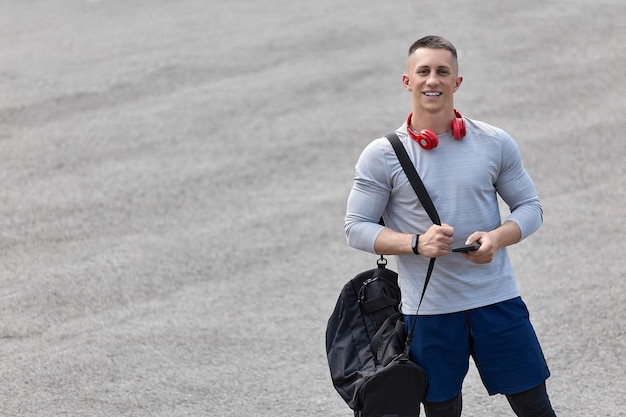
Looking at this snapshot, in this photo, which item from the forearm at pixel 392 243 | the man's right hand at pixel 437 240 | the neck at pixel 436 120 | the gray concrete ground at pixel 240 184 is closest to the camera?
the man's right hand at pixel 437 240

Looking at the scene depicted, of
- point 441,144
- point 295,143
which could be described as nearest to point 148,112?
point 295,143

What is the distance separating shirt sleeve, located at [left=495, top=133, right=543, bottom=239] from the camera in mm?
4031

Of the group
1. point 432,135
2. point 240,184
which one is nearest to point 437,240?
point 432,135

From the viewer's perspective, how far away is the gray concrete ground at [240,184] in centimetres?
592

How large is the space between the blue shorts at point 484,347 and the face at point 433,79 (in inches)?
35.4

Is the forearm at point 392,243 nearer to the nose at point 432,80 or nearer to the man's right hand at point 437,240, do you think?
the man's right hand at point 437,240

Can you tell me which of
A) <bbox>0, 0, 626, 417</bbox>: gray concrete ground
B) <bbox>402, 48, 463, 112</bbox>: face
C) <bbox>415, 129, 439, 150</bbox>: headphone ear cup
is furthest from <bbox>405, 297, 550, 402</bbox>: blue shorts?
<bbox>0, 0, 626, 417</bbox>: gray concrete ground

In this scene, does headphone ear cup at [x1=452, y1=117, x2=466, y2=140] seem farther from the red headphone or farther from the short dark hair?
the short dark hair

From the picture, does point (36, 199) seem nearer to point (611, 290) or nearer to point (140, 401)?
point (140, 401)

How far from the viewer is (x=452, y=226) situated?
3951mm

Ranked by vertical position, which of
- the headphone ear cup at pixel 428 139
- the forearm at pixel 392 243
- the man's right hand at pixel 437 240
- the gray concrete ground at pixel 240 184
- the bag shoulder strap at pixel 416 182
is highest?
the headphone ear cup at pixel 428 139

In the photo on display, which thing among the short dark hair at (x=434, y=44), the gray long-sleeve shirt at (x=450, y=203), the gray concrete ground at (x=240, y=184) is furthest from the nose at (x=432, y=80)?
the gray concrete ground at (x=240, y=184)

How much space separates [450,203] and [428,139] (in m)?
0.29

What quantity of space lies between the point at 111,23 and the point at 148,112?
10.5 ft
